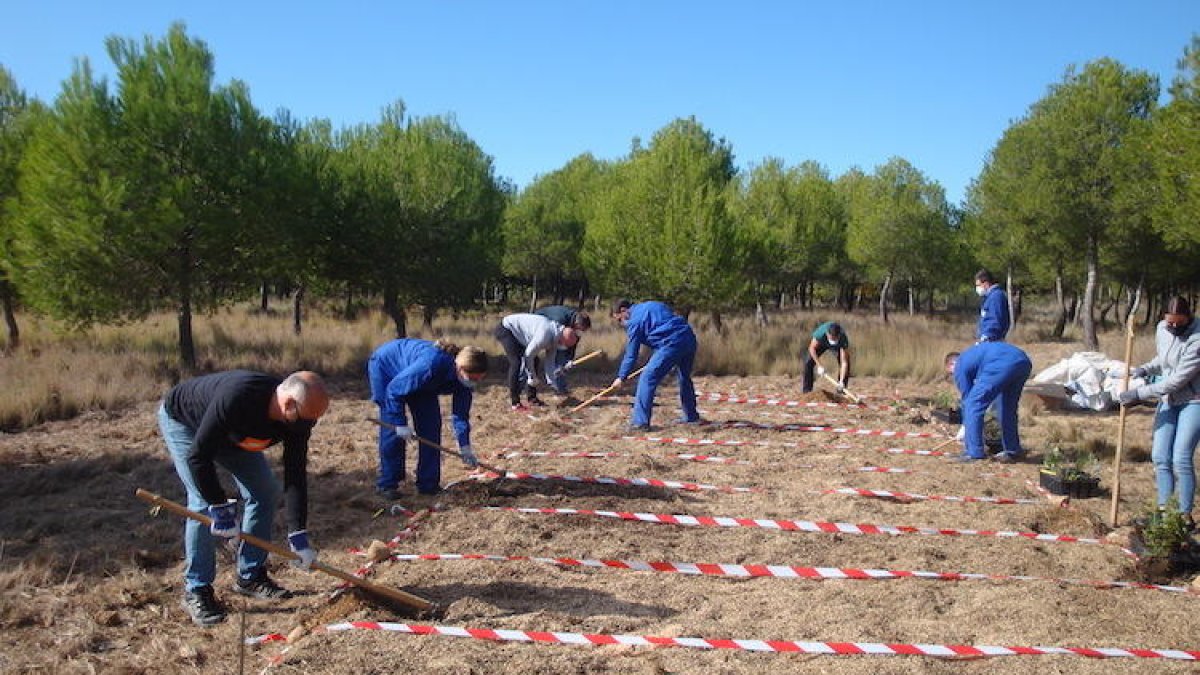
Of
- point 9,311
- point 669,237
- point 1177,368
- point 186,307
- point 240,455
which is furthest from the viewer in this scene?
point 669,237

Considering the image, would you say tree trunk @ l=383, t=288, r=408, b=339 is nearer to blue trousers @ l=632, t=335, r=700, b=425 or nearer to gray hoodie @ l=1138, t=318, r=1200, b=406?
blue trousers @ l=632, t=335, r=700, b=425

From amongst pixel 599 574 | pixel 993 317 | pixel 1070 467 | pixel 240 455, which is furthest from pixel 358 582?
pixel 993 317

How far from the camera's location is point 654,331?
9406 millimetres

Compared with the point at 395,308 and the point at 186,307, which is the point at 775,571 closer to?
the point at 186,307

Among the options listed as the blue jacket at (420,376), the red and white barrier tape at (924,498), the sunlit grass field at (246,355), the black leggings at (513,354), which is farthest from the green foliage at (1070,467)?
the sunlit grass field at (246,355)

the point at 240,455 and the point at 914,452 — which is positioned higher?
the point at 240,455

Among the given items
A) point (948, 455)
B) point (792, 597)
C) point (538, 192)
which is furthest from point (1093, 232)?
point (538, 192)

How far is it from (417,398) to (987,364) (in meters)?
5.59

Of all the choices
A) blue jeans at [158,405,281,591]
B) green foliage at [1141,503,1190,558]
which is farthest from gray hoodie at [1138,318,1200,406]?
blue jeans at [158,405,281,591]

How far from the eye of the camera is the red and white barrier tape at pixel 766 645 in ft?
12.4

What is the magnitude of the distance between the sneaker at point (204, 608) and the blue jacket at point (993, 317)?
8770 millimetres

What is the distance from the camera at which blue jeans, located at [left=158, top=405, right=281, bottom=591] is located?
4.34 m

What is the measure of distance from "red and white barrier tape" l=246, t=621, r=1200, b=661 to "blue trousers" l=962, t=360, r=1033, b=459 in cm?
418

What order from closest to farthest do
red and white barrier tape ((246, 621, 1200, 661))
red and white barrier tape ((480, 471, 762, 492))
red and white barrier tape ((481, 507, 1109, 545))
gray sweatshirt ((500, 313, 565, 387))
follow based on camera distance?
red and white barrier tape ((246, 621, 1200, 661)), red and white barrier tape ((481, 507, 1109, 545)), red and white barrier tape ((480, 471, 762, 492)), gray sweatshirt ((500, 313, 565, 387))
